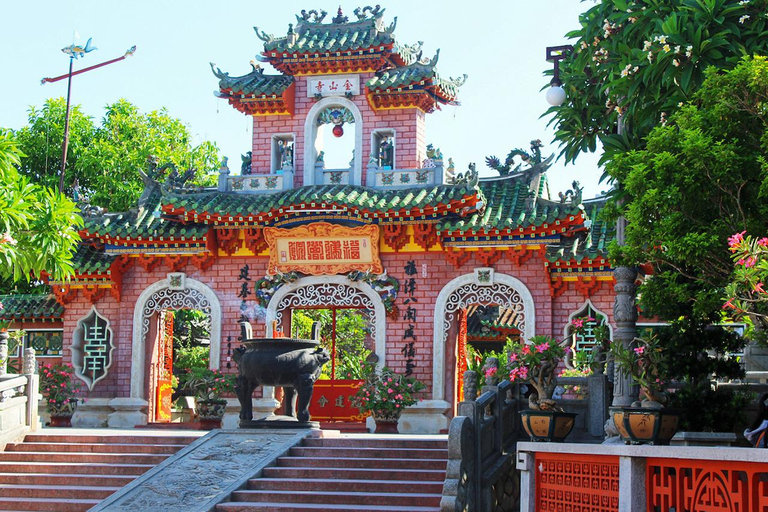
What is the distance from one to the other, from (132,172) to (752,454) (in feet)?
75.6

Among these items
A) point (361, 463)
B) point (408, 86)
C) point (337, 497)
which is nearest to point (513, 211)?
point (408, 86)

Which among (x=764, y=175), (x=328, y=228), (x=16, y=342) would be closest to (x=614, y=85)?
(x=764, y=175)

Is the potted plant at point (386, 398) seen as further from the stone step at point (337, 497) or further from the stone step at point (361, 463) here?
the stone step at point (337, 497)

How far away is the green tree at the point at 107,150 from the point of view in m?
26.9

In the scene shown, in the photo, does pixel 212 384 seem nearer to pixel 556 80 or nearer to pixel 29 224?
pixel 29 224

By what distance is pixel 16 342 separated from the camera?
63.1ft

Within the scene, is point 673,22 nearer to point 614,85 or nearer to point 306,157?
point 614,85

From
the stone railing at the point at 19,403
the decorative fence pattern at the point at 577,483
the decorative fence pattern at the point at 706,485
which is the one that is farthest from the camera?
the stone railing at the point at 19,403

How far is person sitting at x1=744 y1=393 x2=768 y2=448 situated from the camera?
8.86m

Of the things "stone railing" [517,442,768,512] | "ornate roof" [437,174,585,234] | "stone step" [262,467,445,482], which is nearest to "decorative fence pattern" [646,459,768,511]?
"stone railing" [517,442,768,512]

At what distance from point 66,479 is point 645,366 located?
7.17 metres

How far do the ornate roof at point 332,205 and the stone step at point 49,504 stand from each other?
6.06 m

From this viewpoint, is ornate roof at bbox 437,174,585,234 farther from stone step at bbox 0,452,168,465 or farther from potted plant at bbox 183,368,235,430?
stone step at bbox 0,452,168,465

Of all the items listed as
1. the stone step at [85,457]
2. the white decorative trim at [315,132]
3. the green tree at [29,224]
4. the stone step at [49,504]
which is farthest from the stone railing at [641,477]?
the white decorative trim at [315,132]
